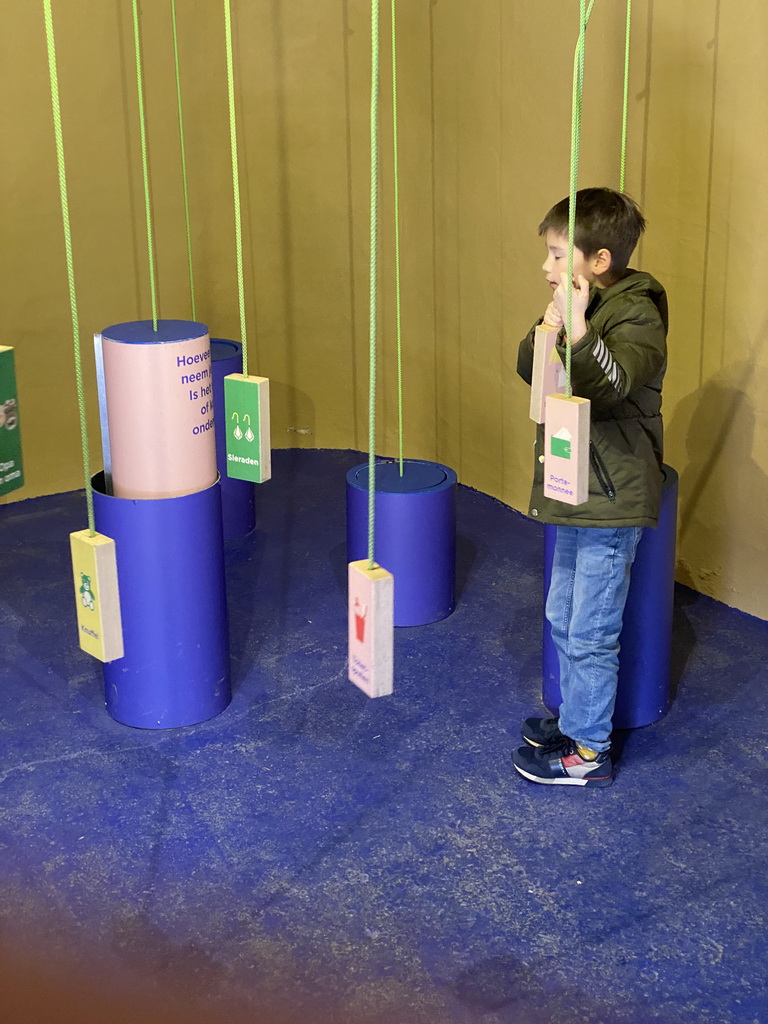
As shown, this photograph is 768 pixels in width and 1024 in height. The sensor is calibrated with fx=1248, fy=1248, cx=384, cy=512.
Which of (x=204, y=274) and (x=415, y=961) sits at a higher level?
(x=204, y=274)

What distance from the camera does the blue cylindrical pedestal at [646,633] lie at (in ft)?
10.3

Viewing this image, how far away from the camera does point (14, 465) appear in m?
2.79

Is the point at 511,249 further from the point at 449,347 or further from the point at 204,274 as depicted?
the point at 204,274

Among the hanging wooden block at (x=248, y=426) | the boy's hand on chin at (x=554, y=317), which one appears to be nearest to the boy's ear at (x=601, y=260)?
the boy's hand on chin at (x=554, y=317)

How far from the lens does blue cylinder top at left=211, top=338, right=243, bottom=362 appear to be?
462cm

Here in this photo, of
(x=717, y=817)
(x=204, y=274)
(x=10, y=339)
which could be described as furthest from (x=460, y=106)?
(x=717, y=817)

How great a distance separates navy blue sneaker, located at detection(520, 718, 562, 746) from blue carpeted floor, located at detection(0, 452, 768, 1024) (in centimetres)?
6

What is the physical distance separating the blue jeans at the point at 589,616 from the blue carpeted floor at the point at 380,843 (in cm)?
18

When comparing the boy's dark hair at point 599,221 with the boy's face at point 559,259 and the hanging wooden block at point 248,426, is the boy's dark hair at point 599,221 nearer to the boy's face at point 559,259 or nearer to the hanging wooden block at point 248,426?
the boy's face at point 559,259

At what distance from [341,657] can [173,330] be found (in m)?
1.10

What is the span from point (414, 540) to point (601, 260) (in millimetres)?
1365

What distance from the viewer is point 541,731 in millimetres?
3186

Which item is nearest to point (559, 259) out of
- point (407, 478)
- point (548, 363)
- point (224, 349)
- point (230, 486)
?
point (548, 363)

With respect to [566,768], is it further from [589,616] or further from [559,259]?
[559,259]
